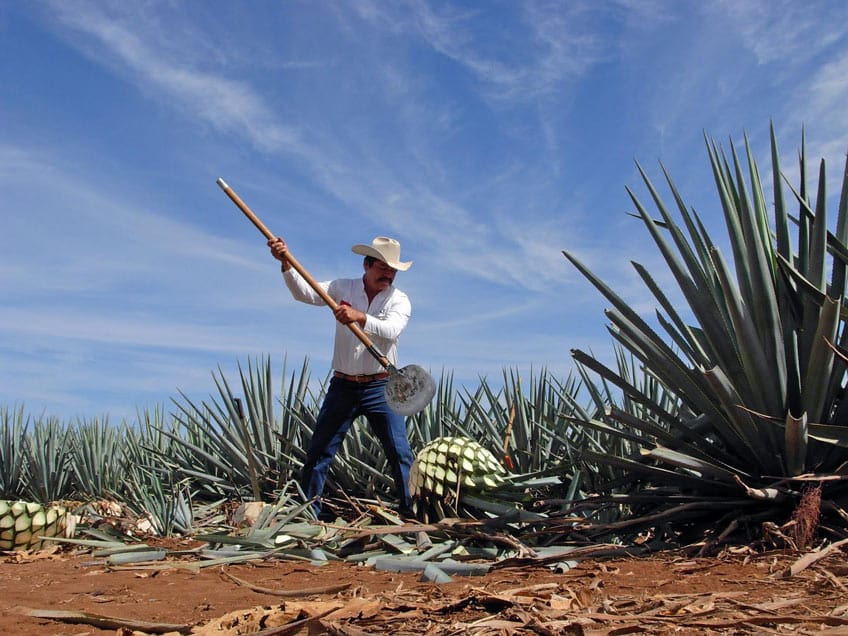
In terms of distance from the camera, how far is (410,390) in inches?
184

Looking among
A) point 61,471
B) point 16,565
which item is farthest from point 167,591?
point 61,471

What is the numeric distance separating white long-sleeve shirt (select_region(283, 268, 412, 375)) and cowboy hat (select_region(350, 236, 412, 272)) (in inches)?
6.9

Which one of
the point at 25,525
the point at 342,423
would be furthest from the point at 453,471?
the point at 25,525

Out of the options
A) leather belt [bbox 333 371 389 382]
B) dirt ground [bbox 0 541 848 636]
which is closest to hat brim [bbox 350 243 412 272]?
leather belt [bbox 333 371 389 382]

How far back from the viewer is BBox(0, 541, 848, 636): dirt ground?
6.72 feet

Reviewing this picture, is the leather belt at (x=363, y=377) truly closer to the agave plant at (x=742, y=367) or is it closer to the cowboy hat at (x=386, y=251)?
the cowboy hat at (x=386, y=251)

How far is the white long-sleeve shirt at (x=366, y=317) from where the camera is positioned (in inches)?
192

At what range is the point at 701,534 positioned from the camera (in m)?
3.57

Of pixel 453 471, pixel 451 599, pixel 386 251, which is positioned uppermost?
pixel 386 251

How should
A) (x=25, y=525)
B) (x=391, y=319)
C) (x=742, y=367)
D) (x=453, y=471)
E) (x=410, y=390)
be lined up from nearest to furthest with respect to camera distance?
(x=742, y=367), (x=453, y=471), (x=25, y=525), (x=410, y=390), (x=391, y=319)

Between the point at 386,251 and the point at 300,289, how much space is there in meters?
0.57

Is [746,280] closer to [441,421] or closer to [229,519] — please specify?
[441,421]

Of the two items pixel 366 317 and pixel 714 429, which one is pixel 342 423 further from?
pixel 714 429

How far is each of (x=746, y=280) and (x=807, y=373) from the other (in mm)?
440
